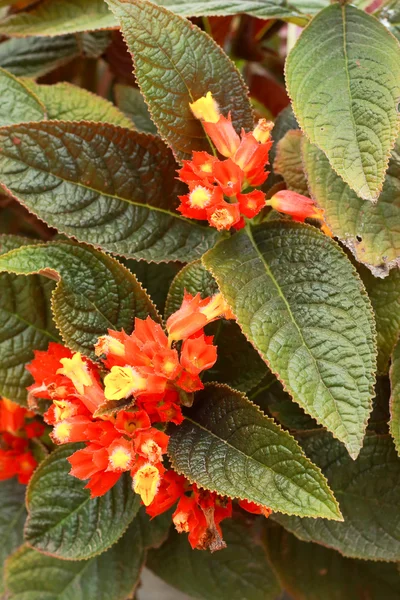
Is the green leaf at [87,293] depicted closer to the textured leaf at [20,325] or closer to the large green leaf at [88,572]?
the textured leaf at [20,325]

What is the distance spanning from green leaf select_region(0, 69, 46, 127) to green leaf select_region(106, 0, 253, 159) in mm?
140

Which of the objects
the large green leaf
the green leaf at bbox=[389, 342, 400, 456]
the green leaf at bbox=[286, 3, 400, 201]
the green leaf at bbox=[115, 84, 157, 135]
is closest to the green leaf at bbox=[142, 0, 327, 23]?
the green leaf at bbox=[286, 3, 400, 201]

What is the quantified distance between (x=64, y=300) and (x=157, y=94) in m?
0.17

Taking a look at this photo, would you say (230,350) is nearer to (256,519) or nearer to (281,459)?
(281,459)

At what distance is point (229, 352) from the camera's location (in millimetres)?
506

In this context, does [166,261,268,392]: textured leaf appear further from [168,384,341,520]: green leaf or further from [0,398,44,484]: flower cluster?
[0,398,44,484]: flower cluster

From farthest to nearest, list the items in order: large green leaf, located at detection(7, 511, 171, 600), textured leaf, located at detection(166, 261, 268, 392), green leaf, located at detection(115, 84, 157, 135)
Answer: green leaf, located at detection(115, 84, 157, 135)
large green leaf, located at detection(7, 511, 171, 600)
textured leaf, located at detection(166, 261, 268, 392)

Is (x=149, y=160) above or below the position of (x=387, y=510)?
above

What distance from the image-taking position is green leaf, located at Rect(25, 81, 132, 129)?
1.99ft

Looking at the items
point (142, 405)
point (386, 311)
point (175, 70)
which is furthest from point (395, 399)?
point (175, 70)

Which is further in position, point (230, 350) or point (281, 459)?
point (230, 350)

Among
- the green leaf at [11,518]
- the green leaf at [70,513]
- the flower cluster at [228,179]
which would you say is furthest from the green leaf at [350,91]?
the green leaf at [11,518]

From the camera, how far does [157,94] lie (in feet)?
1.55

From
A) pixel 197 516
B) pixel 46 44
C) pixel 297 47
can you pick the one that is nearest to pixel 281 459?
pixel 197 516
